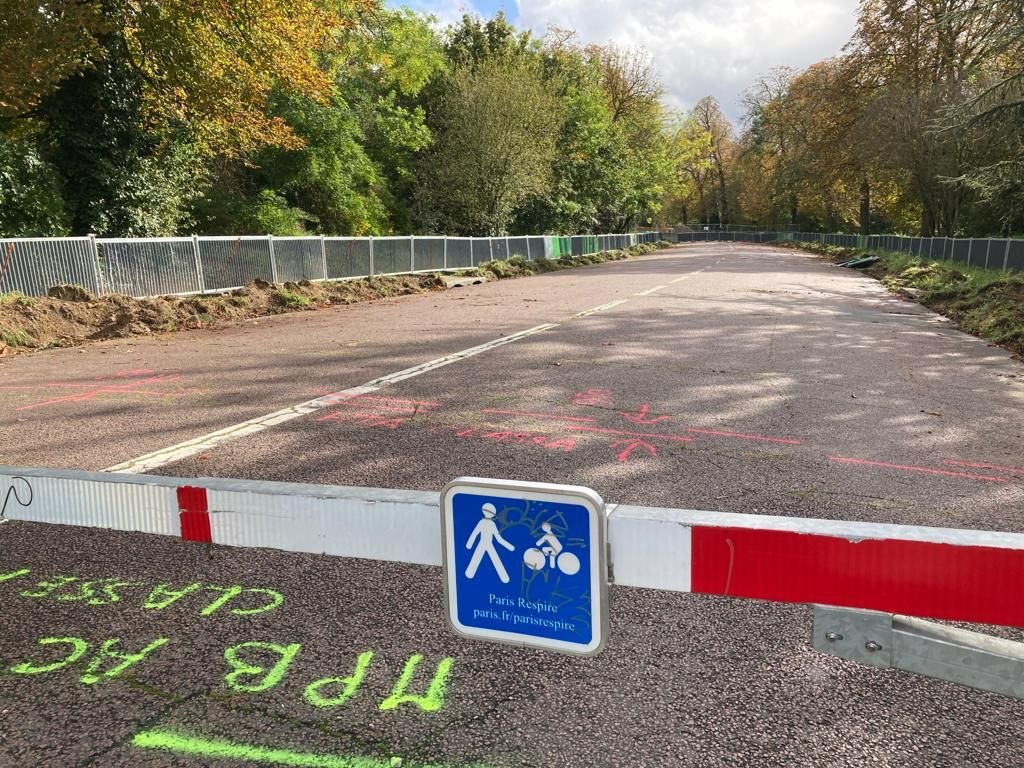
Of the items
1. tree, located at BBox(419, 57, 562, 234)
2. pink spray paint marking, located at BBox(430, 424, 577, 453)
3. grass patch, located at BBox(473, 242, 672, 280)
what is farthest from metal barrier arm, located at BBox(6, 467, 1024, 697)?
tree, located at BBox(419, 57, 562, 234)

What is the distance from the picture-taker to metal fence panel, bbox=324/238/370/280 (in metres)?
18.8

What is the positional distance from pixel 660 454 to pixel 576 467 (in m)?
0.69

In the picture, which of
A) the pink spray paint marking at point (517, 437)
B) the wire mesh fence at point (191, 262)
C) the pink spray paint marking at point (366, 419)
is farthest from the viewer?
the wire mesh fence at point (191, 262)

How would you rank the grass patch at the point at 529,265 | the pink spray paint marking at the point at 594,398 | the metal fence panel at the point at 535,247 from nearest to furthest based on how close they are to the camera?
the pink spray paint marking at the point at 594,398 < the grass patch at the point at 529,265 < the metal fence panel at the point at 535,247

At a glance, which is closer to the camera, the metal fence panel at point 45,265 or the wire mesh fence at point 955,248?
the metal fence panel at point 45,265

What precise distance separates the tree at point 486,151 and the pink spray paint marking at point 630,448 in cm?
3116

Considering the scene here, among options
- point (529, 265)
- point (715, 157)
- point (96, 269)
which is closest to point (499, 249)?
point (529, 265)

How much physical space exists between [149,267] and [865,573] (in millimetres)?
14492

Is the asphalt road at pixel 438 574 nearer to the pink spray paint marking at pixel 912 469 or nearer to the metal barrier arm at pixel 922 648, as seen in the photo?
the pink spray paint marking at pixel 912 469

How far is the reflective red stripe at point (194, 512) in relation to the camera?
7.08 ft

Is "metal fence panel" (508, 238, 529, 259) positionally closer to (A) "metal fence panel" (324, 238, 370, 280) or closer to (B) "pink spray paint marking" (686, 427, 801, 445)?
(A) "metal fence panel" (324, 238, 370, 280)

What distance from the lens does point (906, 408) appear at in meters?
6.59

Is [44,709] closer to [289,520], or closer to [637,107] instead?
[289,520]

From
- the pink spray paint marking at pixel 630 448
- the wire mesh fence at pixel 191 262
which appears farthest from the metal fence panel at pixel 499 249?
the pink spray paint marking at pixel 630 448
